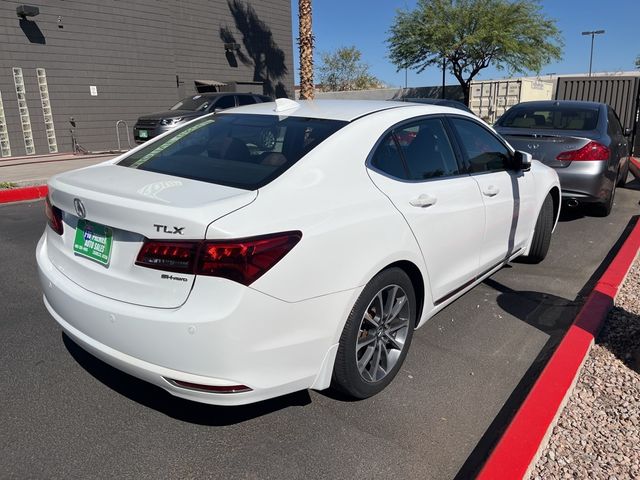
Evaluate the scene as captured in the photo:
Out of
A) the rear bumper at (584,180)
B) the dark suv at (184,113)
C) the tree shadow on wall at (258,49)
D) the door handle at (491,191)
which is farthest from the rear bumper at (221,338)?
the tree shadow on wall at (258,49)

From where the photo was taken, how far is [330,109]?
11.4 ft

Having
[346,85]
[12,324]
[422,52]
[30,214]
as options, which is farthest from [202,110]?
[346,85]

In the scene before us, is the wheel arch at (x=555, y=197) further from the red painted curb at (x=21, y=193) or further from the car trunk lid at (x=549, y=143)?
the red painted curb at (x=21, y=193)

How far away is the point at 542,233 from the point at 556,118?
10.3ft

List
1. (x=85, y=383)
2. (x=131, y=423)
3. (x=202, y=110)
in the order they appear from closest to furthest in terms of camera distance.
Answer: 1. (x=131, y=423)
2. (x=85, y=383)
3. (x=202, y=110)

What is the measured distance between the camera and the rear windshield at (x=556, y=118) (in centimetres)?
738

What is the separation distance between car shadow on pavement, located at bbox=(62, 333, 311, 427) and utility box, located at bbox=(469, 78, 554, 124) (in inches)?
1207

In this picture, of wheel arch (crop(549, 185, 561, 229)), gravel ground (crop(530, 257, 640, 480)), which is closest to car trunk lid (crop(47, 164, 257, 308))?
gravel ground (crop(530, 257, 640, 480))

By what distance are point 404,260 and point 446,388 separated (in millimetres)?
857

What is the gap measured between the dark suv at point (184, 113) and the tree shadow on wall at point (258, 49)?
25.5ft

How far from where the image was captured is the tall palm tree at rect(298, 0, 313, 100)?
15.8 meters

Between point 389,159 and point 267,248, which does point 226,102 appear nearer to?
point 389,159

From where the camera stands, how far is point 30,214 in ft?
27.0

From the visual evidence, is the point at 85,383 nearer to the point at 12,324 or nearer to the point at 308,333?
the point at 12,324
